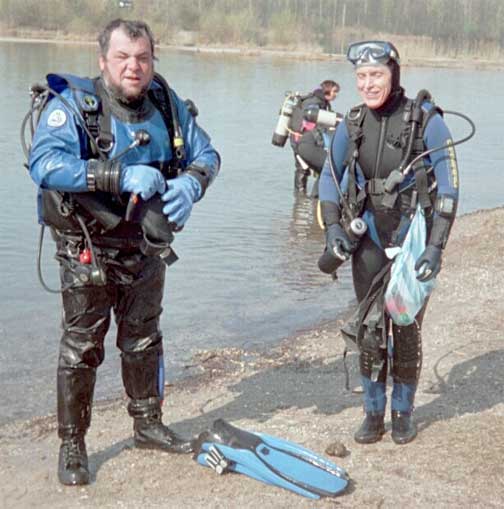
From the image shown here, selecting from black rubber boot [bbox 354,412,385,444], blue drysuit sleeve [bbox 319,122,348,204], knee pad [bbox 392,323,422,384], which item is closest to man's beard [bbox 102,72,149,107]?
blue drysuit sleeve [bbox 319,122,348,204]

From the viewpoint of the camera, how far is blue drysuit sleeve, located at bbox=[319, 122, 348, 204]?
4.27 meters

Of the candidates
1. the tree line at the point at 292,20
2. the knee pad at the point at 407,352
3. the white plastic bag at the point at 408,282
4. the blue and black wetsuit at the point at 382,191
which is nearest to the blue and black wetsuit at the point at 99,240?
the blue and black wetsuit at the point at 382,191

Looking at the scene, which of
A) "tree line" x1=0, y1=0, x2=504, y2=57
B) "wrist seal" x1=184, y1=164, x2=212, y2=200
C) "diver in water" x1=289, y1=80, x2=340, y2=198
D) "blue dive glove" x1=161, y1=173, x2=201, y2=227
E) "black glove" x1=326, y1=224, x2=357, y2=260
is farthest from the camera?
"tree line" x1=0, y1=0, x2=504, y2=57

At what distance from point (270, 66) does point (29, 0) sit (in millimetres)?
20035

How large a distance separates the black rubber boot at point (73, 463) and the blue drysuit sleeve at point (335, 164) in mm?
1502

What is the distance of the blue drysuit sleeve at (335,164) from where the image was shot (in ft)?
14.0

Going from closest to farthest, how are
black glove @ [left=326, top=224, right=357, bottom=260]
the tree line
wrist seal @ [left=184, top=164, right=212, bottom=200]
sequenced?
wrist seal @ [left=184, top=164, right=212, bottom=200] → black glove @ [left=326, top=224, right=357, bottom=260] → the tree line

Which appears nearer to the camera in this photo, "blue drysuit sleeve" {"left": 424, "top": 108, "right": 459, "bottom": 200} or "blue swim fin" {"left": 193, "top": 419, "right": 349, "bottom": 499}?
"blue swim fin" {"left": 193, "top": 419, "right": 349, "bottom": 499}

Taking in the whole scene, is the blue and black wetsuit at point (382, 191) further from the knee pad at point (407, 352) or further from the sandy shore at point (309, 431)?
the sandy shore at point (309, 431)

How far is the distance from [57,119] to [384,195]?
1401 mm

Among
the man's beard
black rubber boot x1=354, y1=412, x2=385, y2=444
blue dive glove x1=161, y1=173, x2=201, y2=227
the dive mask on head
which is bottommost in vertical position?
black rubber boot x1=354, y1=412, x2=385, y2=444

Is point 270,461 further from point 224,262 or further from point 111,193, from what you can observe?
point 224,262

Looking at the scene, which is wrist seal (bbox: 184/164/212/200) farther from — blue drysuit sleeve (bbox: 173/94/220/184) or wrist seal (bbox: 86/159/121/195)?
wrist seal (bbox: 86/159/121/195)

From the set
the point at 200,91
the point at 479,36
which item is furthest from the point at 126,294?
the point at 479,36
